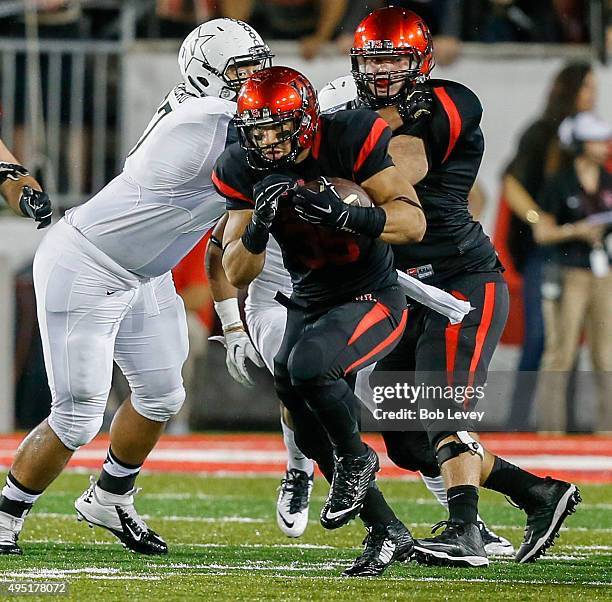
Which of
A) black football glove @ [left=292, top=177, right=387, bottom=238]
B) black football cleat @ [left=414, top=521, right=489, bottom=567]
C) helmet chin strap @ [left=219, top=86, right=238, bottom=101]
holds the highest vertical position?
helmet chin strap @ [left=219, top=86, right=238, bottom=101]

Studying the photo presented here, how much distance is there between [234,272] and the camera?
3711 mm

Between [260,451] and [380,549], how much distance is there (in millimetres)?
3676

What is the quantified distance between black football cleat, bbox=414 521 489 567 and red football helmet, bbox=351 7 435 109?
121 centimetres

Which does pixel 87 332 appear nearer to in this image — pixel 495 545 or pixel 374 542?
pixel 374 542

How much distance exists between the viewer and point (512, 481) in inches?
163

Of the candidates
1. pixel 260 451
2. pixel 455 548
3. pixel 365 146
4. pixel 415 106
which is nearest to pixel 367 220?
pixel 365 146

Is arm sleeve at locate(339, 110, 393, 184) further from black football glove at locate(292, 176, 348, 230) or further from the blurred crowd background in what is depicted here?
the blurred crowd background

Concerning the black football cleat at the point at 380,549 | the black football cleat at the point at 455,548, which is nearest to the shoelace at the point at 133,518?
the black football cleat at the point at 380,549

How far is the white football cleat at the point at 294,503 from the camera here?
14.8 feet

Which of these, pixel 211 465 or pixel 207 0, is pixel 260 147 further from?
pixel 207 0

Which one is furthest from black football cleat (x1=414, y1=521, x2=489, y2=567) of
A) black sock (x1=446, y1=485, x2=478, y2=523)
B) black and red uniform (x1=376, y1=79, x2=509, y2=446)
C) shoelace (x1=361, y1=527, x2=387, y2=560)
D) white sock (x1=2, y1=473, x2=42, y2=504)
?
white sock (x1=2, y1=473, x2=42, y2=504)

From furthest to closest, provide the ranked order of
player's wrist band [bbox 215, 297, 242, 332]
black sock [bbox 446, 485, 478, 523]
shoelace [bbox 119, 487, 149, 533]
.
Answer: player's wrist band [bbox 215, 297, 242, 332], shoelace [bbox 119, 487, 149, 533], black sock [bbox 446, 485, 478, 523]

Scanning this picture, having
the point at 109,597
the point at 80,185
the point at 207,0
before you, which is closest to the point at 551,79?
the point at 207,0

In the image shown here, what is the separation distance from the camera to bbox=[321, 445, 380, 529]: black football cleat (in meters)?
3.56
